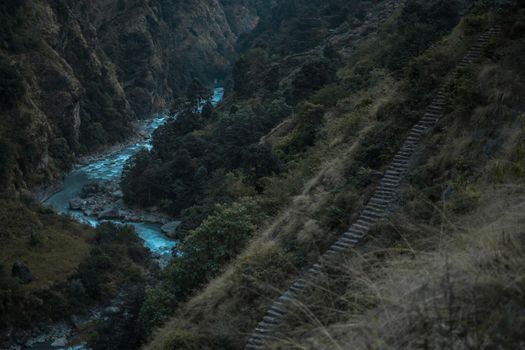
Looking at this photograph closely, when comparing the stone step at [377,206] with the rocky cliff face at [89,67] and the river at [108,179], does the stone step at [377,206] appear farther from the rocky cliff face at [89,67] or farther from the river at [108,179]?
the rocky cliff face at [89,67]

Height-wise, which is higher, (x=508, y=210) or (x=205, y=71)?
(x=508, y=210)

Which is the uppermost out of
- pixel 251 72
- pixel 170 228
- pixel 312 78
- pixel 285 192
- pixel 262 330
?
pixel 262 330

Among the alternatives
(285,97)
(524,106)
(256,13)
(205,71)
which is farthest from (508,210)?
(256,13)

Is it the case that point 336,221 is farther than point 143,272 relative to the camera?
No

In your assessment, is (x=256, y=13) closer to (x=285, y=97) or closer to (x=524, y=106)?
(x=285, y=97)

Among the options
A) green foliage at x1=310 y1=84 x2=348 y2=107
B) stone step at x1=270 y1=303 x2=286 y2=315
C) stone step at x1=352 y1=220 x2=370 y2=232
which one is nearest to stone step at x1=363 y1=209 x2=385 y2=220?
stone step at x1=352 y1=220 x2=370 y2=232

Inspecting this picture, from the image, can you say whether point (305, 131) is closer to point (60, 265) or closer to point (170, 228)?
point (60, 265)

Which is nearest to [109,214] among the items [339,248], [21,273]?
[21,273]
